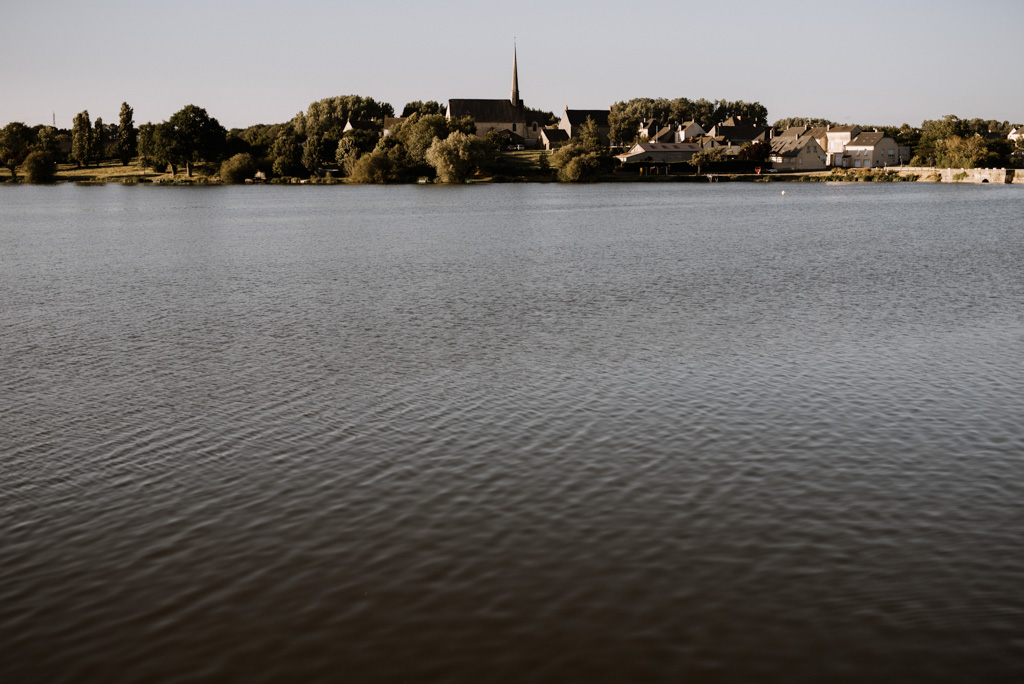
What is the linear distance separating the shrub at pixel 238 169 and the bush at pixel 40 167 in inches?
1434

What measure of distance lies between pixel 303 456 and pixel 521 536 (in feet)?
18.1

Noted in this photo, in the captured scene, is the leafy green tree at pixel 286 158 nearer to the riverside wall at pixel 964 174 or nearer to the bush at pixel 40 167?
the bush at pixel 40 167

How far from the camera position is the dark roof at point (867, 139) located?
187875mm

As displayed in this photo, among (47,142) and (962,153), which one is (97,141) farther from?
(962,153)

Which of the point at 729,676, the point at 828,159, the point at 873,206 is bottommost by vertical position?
the point at 729,676

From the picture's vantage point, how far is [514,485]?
1499 centimetres

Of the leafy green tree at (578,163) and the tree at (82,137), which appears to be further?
the tree at (82,137)

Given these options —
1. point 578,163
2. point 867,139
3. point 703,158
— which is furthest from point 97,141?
point 867,139

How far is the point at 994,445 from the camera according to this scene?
16.8 m

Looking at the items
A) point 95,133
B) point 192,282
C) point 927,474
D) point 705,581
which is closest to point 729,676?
point 705,581

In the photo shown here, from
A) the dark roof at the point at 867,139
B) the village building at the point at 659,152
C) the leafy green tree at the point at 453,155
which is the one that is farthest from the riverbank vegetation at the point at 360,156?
the dark roof at the point at 867,139

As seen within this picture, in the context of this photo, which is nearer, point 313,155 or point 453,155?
point 453,155

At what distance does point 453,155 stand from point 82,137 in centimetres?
9397

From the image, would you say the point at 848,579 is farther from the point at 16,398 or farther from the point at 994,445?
the point at 16,398
